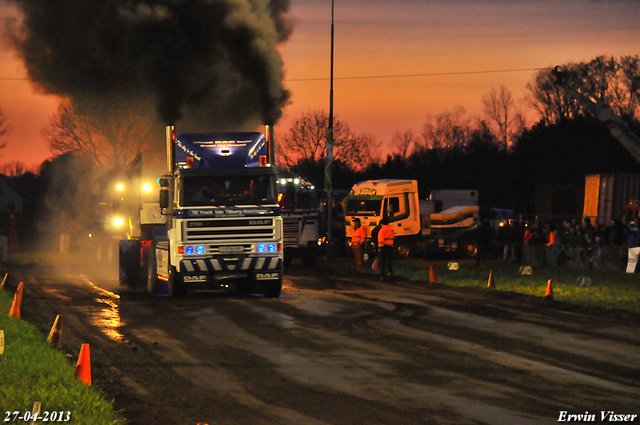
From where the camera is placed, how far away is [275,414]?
27.2 ft

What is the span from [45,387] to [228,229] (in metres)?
9.94

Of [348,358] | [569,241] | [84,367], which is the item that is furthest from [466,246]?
[84,367]

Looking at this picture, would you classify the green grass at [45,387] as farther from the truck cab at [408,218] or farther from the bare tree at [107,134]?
the truck cab at [408,218]

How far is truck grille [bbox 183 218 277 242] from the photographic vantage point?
18.5 meters

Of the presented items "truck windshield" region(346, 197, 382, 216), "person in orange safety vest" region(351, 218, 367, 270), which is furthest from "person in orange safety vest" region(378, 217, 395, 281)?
"truck windshield" region(346, 197, 382, 216)

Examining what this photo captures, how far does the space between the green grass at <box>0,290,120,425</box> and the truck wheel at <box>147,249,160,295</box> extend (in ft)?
27.8

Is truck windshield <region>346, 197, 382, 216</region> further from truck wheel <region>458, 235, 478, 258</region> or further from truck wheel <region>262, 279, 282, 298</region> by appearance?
truck wheel <region>262, 279, 282, 298</region>

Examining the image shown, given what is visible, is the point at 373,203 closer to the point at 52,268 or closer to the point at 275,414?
the point at 52,268

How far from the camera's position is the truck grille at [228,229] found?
18.5 m

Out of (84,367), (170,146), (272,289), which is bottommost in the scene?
(272,289)

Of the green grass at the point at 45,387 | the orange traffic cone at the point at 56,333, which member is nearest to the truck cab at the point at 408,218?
the orange traffic cone at the point at 56,333

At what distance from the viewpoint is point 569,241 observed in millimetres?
29828

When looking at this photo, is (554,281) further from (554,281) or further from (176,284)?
(176,284)

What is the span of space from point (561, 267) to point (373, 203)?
30.0 feet
